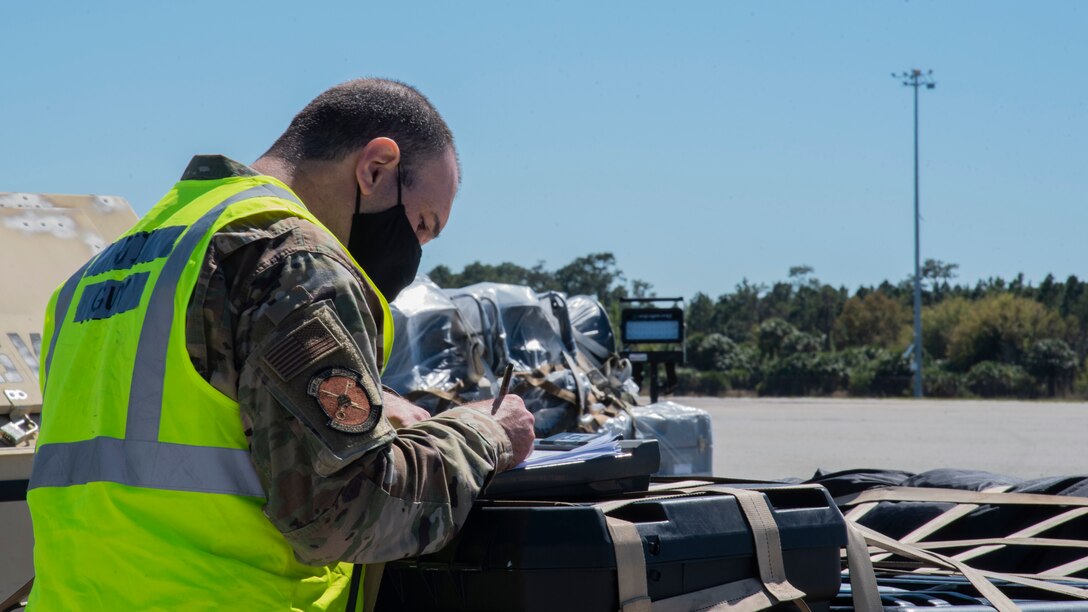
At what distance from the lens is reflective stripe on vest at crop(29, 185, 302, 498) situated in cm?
163

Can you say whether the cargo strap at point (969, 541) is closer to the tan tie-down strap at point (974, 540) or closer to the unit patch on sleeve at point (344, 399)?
the tan tie-down strap at point (974, 540)

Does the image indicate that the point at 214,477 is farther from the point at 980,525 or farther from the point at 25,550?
the point at 25,550

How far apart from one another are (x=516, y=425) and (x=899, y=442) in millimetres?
17553

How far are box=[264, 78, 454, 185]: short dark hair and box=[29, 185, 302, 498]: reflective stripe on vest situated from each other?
363mm

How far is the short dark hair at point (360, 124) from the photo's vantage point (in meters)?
2.01

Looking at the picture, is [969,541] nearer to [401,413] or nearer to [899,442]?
[401,413]

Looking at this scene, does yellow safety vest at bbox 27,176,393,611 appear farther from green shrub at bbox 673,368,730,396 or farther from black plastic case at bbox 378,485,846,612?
green shrub at bbox 673,368,730,396

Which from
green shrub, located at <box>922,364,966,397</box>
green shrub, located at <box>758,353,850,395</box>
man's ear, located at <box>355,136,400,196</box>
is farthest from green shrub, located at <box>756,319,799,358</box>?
man's ear, located at <box>355,136,400,196</box>

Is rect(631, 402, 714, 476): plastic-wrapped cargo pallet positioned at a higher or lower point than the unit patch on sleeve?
lower

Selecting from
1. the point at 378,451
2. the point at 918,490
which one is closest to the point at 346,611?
the point at 378,451

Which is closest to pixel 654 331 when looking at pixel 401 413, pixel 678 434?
pixel 678 434

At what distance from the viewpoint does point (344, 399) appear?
1.59 m

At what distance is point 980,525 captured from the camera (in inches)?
109

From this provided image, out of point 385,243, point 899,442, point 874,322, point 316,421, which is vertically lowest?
point 899,442
